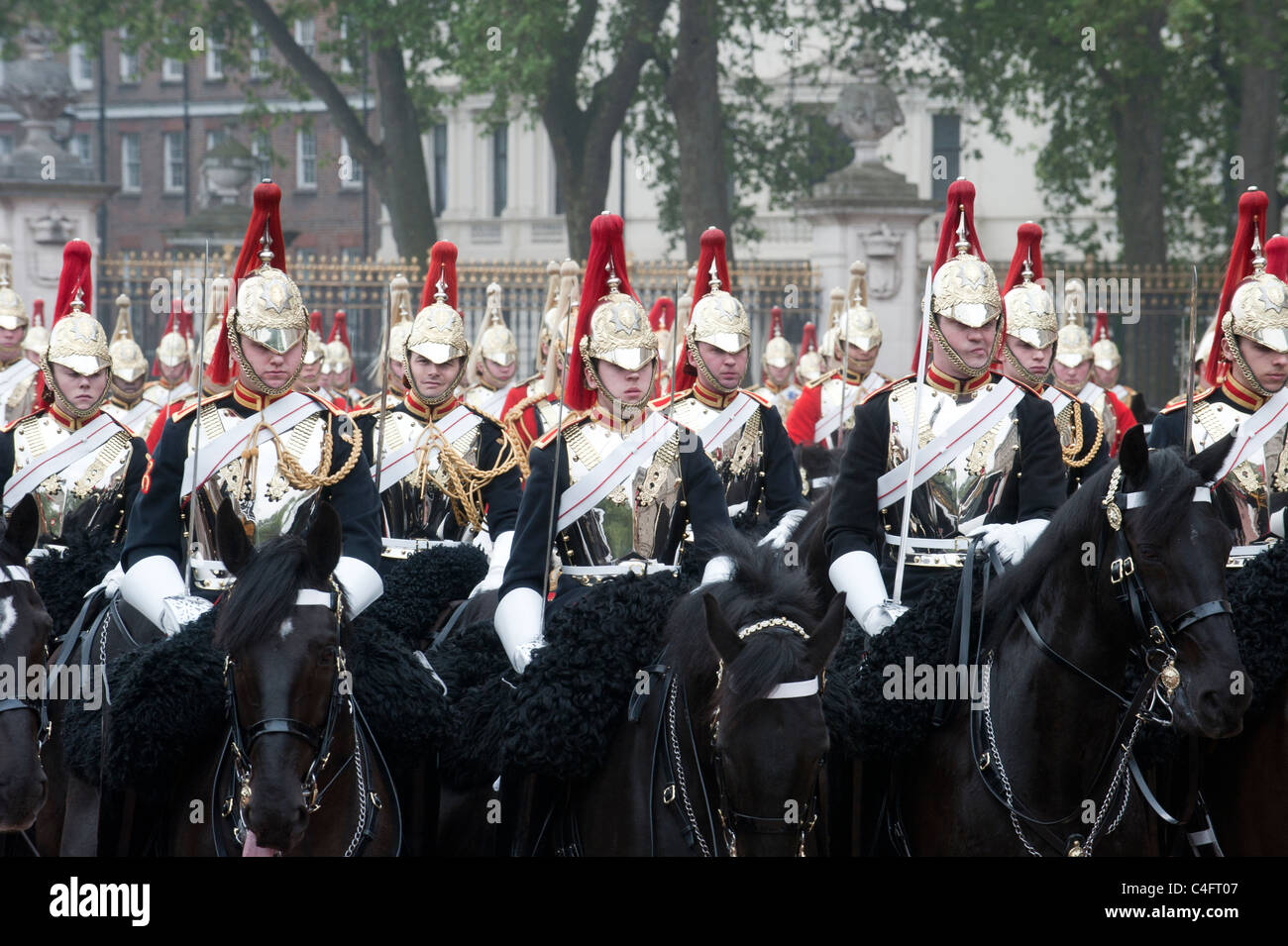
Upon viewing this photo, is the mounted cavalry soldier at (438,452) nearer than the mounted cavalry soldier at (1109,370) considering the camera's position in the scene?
Yes

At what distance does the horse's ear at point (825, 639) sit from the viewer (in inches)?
176

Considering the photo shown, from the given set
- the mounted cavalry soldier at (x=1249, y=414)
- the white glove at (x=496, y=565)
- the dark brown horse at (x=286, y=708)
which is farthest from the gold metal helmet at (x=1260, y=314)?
the dark brown horse at (x=286, y=708)

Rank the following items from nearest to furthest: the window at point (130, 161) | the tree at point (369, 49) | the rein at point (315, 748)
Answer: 1. the rein at point (315, 748)
2. the tree at point (369, 49)
3. the window at point (130, 161)

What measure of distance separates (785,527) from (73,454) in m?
2.90

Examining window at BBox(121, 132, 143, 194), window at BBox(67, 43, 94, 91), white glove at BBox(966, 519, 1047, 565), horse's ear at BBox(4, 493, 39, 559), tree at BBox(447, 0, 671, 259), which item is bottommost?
white glove at BBox(966, 519, 1047, 565)

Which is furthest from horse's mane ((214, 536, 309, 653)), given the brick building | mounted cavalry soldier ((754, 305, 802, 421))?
the brick building

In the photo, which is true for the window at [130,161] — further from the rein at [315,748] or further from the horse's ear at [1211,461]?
the horse's ear at [1211,461]

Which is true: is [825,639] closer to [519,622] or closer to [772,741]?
[772,741]

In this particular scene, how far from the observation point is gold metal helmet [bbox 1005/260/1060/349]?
9.48 m

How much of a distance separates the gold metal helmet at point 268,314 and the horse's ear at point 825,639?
7.09 ft

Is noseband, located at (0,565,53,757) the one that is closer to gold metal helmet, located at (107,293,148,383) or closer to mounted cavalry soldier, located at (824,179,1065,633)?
mounted cavalry soldier, located at (824,179,1065,633)

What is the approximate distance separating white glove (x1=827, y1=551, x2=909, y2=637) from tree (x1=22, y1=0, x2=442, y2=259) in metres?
19.4

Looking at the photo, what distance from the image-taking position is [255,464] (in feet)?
19.2
